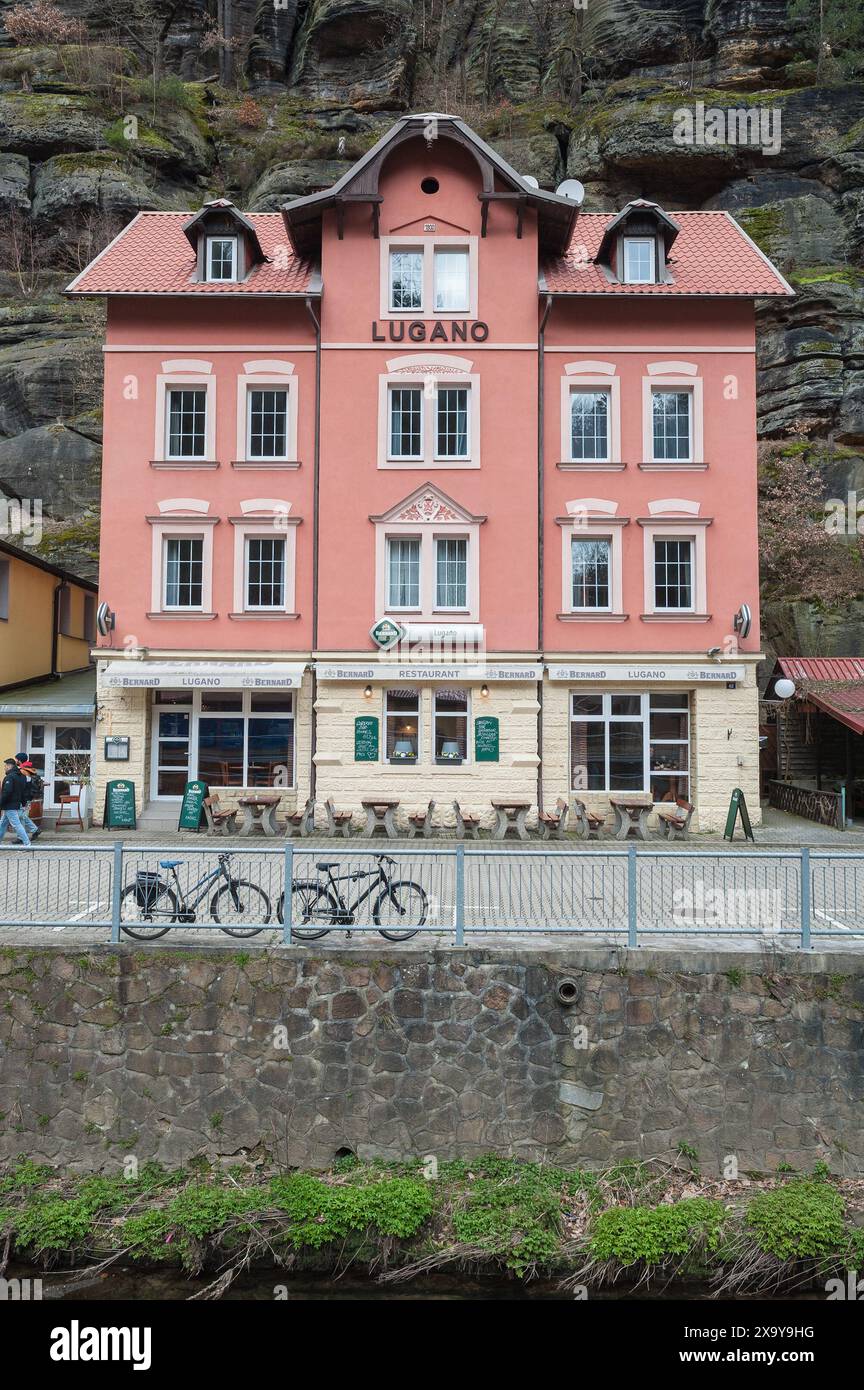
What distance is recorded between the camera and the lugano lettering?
20.5 meters

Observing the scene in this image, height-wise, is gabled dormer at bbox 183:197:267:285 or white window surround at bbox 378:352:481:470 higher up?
gabled dormer at bbox 183:197:267:285

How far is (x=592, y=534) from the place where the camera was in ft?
67.6

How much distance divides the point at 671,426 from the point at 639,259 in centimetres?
408

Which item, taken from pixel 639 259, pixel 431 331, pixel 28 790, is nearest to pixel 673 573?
pixel 639 259

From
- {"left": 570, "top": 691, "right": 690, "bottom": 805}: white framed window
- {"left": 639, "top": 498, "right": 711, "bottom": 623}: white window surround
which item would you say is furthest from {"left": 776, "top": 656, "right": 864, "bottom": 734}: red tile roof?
{"left": 639, "top": 498, "right": 711, "bottom": 623}: white window surround

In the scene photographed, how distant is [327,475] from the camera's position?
20469 millimetres

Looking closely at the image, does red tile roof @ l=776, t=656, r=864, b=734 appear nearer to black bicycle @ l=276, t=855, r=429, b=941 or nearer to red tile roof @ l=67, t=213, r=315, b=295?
black bicycle @ l=276, t=855, r=429, b=941

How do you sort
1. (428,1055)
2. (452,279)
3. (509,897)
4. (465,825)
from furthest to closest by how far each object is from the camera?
(452,279)
(465,825)
(509,897)
(428,1055)

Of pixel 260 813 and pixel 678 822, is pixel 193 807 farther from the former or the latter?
pixel 678 822

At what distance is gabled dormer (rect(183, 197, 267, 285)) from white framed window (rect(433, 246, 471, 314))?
14.8 feet

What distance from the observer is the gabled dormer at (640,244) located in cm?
2083

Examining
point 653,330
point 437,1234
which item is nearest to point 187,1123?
point 437,1234

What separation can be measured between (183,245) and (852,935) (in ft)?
72.3

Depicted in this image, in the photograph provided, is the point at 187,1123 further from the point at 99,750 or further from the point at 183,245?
the point at 183,245
